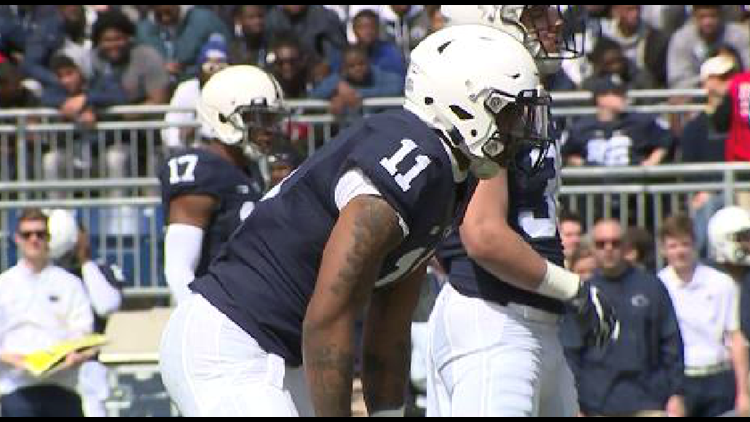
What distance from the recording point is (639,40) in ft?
44.2

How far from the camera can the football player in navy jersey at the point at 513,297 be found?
6.18 m

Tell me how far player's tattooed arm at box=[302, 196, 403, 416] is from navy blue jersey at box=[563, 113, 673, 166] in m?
6.74

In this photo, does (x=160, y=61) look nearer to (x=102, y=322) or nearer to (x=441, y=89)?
(x=102, y=322)

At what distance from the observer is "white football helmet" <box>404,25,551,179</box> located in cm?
492

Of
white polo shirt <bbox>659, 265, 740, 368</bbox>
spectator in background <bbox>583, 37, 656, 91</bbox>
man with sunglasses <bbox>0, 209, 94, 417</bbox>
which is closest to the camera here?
white polo shirt <bbox>659, 265, 740, 368</bbox>

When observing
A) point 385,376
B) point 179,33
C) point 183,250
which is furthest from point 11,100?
point 385,376

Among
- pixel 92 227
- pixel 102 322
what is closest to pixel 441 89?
pixel 102 322

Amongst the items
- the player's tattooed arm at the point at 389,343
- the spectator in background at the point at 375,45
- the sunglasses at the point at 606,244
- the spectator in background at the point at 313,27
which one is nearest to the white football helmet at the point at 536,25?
the player's tattooed arm at the point at 389,343

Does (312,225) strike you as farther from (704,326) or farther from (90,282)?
(90,282)

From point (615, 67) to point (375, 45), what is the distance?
5.21ft

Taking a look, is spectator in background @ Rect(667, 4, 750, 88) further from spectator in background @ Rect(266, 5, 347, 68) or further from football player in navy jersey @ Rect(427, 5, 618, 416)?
football player in navy jersey @ Rect(427, 5, 618, 416)

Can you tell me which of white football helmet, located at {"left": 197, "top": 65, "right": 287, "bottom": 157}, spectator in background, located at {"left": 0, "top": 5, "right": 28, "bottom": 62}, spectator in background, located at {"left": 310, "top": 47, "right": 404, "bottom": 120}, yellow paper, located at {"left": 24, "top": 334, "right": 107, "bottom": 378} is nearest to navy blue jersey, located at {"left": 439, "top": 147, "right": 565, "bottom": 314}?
white football helmet, located at {"left": 197, "top": 65, "right": 287, "bottom": 157}

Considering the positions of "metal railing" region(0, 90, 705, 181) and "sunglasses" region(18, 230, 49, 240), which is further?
"metal railing" region(0, 90, 705, 181)

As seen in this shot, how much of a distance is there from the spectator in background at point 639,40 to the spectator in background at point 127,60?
3.09m
